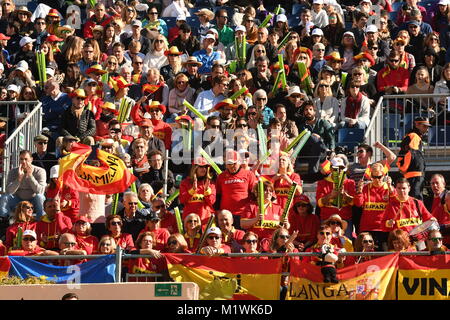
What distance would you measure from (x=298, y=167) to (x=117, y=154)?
2538 mm

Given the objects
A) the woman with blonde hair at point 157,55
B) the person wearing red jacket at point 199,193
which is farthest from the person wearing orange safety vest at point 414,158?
the woman with blonde hair at point 157,55

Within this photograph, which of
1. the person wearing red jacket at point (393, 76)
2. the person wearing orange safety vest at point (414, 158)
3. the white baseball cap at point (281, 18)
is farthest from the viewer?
the white baseball cap at point (281, 18)

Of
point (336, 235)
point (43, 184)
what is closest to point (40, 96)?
point (43, 184)

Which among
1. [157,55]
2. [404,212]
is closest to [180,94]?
[157,55]

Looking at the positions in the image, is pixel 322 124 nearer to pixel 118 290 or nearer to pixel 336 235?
pixel 336 235

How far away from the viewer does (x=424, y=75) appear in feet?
70.3

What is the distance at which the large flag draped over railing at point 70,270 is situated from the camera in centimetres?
1681

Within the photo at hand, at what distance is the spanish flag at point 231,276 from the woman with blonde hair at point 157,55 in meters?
7.51

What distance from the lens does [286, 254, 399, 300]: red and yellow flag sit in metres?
16.3

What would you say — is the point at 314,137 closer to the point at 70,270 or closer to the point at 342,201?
the point at 342,201

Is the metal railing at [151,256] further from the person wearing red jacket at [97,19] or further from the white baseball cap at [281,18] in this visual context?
the person wearing red jacket at [97,19]

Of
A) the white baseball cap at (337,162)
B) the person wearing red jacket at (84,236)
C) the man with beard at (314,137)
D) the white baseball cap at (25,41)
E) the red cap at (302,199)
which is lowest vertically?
the person wearing red jacket at (84,236)

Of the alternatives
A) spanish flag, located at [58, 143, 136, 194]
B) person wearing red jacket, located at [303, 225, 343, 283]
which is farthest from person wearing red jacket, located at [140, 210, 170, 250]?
person wearing red jacket, located at [303, 225, 343, 283]

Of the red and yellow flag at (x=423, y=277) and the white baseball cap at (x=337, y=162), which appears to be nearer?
the red and yellow flag at (x=423, y=277)
